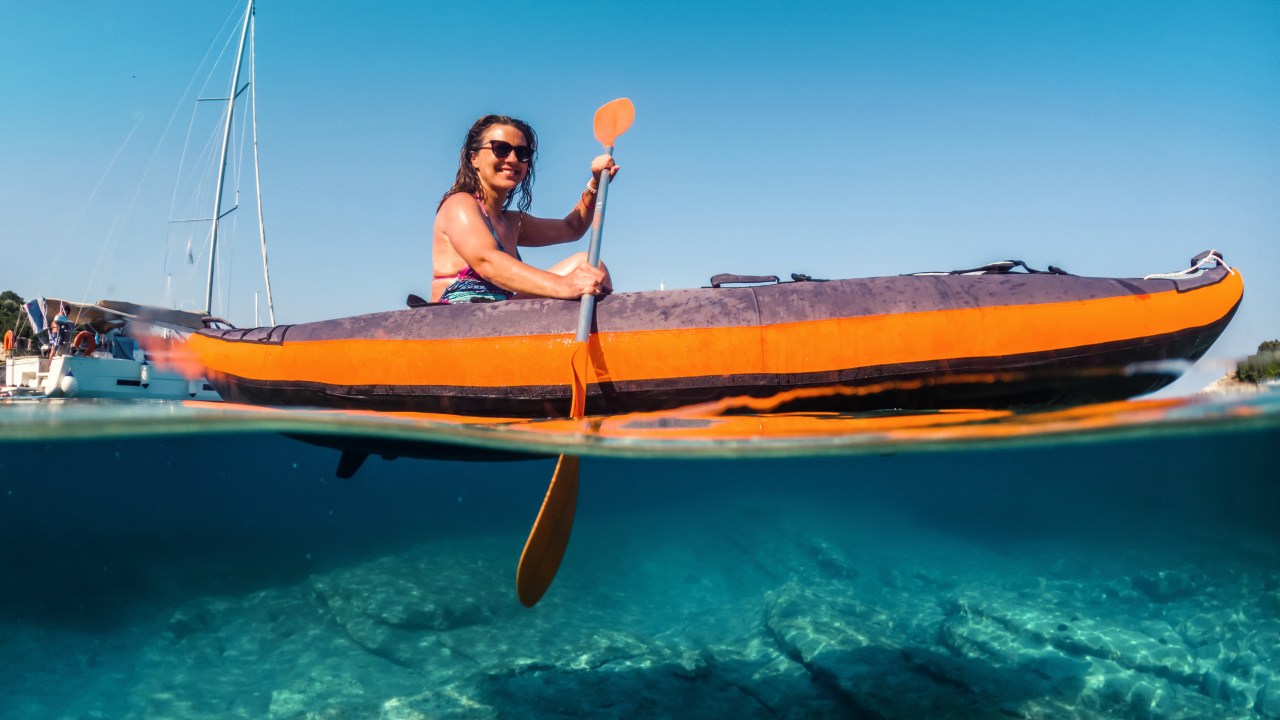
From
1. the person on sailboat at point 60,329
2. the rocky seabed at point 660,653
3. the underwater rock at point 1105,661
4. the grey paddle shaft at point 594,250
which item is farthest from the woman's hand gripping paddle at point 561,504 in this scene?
the person on sailboat at point 60,329

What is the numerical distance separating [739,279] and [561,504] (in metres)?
1.81

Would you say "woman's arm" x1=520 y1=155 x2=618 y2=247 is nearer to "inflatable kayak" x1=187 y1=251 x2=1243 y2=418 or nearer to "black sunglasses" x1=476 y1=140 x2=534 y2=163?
"black sunglasses" x1=476 y1=140 x2=534 y2=163

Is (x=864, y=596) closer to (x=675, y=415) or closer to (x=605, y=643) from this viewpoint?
(x=605, y=643)

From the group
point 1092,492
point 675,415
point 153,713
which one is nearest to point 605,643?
point 153,713

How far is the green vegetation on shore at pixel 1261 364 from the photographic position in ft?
13.8

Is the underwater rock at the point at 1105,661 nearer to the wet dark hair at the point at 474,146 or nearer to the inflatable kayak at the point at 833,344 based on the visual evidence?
the inflatable kayak at the point at 833,344

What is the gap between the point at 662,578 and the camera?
40.8ft

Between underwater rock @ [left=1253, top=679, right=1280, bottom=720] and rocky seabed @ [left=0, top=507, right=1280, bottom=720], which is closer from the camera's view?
rocky seabed @ [left=0, top=507, right=1280, bottom=720]

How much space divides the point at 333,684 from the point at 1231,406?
8211 millimetres

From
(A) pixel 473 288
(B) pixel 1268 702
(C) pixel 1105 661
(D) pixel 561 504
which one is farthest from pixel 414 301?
(B) pixel 1268 702

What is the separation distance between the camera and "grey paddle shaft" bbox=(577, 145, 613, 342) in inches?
134

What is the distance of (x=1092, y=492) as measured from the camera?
13.5 metres

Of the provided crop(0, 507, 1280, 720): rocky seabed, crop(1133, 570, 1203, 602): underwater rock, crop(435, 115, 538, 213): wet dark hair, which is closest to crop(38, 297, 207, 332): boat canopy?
crop(0, 507, 1280, 720): rocky seabed

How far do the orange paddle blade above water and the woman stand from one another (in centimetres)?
45
